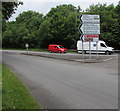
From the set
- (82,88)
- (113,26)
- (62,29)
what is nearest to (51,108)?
(82,88)

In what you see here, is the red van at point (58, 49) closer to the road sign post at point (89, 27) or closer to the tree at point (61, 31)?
the tree at point (61, 31)

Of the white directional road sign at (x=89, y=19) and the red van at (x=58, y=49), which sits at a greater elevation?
the white directional road sign at (x=89, y=19)

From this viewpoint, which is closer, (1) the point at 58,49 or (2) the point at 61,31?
(1) the point at 58,49

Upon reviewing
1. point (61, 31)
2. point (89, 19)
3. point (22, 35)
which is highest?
point (89, 19)

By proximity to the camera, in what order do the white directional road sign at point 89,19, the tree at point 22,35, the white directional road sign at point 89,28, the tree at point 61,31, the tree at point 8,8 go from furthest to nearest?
1. the tree at point 22,35
2. the tree at point 61,31
3. the white directional road sign at point 89,28
4. the white directional road sign at point 89,19
5. the tree at point 8,8

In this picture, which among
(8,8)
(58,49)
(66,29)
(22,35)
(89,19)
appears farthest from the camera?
(22,35)

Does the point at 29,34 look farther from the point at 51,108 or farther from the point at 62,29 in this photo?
the point at 51,108

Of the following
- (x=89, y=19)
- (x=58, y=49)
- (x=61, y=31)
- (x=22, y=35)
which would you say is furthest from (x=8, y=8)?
(x=22, y=35)

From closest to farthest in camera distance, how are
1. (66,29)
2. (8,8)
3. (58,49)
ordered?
1. (8,8)
2. (58,49)
3. (66,29)

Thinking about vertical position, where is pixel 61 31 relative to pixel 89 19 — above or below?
below

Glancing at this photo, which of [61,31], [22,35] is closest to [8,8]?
[61,31]

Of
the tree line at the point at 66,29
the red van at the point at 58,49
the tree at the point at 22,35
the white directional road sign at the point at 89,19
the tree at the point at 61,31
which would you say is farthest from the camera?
the tree at the point at 22,35

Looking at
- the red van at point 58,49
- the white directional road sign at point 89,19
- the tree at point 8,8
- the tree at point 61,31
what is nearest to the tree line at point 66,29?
the tree at point 61,31

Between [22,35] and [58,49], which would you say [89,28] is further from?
[22,35]
